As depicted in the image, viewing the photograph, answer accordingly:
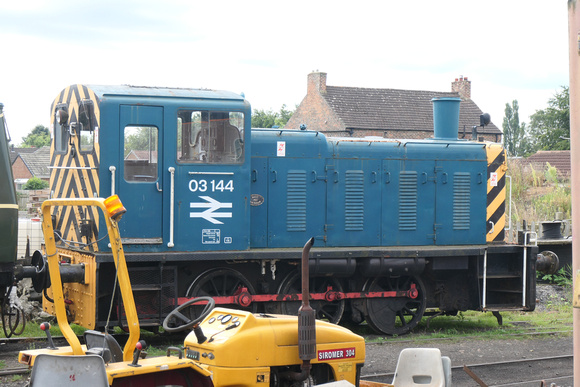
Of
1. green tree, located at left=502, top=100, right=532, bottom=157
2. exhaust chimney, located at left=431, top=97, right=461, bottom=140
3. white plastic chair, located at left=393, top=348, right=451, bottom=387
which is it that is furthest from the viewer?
green tree, located at left=502, top=100, right=532, bottom=157

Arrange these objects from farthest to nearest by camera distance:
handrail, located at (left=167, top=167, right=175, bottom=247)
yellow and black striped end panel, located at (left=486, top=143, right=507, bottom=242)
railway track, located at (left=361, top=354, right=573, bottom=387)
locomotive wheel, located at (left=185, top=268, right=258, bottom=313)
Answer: yellow and black striped end panel, located at (left=486, top=143, right=507, bottom=242), locomotive wheel, located at (left=185, top=268, right=258, bottom=313), handrail, located at (left=167, top=167, right=175, bottom=247), railway track, located at (left=361, top=354, right=573, bottom=387)

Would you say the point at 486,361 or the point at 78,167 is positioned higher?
the point at 78,167

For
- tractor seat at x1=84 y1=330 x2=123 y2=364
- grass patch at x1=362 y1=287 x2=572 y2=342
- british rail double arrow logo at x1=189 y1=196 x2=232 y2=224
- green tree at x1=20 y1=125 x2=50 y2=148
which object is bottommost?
grass patch at x1=362 y1=287 x2=572 y2=342

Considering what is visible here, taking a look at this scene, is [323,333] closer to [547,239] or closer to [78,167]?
[78,167]

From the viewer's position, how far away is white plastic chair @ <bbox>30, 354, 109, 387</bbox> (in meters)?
3.98

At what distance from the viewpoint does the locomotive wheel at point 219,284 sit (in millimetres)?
9570

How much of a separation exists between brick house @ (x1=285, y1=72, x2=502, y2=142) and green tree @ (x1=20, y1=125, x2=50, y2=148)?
70241 millimetres

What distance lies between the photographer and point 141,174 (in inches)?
357

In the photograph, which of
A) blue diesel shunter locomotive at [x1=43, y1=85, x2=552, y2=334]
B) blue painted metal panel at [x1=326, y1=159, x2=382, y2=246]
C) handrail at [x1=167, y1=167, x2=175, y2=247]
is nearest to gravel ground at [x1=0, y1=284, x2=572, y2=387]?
blue diesel shunter locomotive at [x1=43, y1=85, x2=552, y2=334]

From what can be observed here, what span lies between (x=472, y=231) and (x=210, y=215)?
4.58m

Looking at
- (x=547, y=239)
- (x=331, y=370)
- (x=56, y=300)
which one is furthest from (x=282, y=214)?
(x=547, y=239)

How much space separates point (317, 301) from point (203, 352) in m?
5.47

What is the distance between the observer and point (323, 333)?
17.3 feet

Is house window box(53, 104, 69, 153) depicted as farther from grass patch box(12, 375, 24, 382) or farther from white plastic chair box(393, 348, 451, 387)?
white plastic chair box(393, 348, 451, 387)
